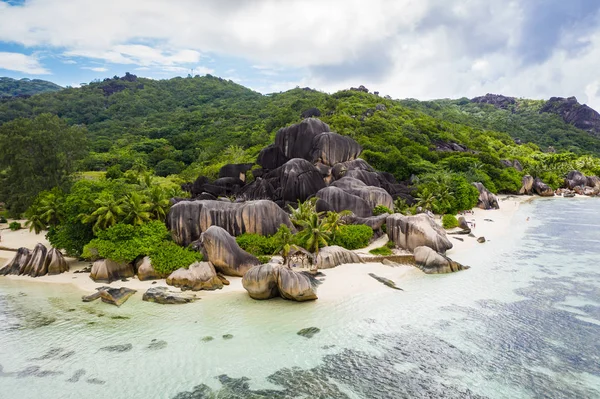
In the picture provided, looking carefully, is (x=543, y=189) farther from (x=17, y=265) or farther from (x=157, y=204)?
(x=17, y=265)

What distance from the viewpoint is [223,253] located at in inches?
847

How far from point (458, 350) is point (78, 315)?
59.3ft

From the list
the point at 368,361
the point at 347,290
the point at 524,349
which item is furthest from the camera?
the point at 347,290

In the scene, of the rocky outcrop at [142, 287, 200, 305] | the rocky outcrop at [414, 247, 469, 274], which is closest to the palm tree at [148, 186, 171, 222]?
the rocky outcrop at [142, 287, 200, 305]

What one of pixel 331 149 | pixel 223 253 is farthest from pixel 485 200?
pixel 223 253

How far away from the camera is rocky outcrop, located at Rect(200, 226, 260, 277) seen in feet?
70.5

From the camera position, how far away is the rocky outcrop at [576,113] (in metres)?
130

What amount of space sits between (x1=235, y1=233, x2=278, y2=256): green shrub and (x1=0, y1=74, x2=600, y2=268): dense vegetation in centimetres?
10

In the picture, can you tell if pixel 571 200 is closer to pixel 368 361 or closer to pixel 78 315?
pixel 368 361

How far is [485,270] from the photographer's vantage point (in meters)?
24.3

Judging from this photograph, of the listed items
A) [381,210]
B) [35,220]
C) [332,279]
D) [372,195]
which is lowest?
[332,279]

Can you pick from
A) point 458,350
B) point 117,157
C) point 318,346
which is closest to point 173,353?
point 318,346

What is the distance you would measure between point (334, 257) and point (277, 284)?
596 centimetres

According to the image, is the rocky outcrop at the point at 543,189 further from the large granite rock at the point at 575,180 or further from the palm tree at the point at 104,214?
the palm tree at the point at 104,214
